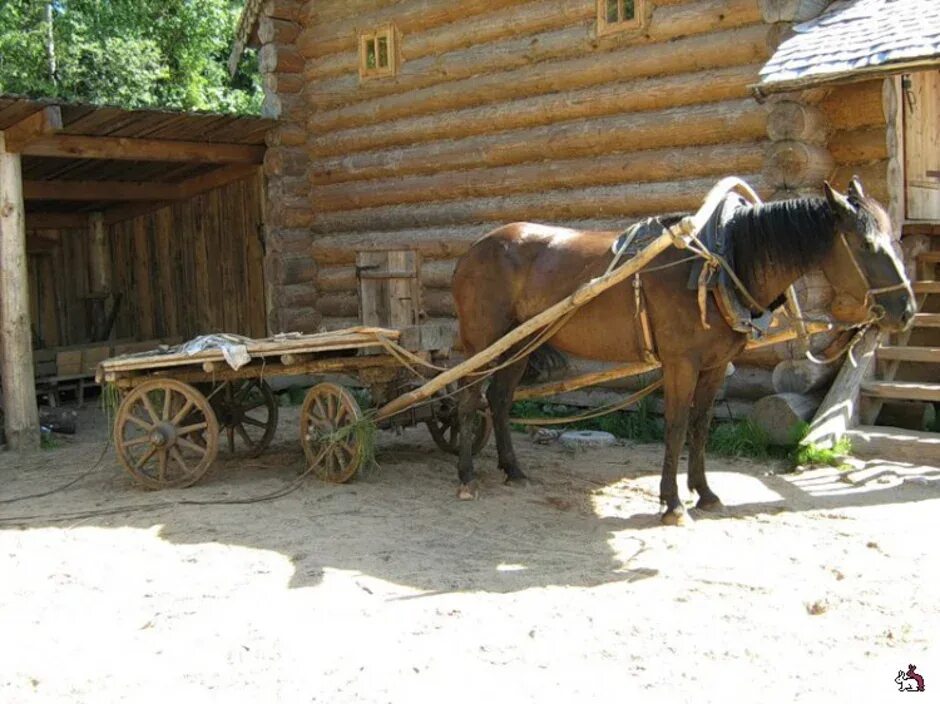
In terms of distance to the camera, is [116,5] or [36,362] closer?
[36,362]

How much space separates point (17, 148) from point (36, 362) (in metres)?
4.15

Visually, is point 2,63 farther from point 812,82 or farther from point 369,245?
point 812,82

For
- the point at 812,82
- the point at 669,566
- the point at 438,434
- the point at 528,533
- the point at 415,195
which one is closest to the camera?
the point at 669,566

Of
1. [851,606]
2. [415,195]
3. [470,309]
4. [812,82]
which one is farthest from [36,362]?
[851,606]

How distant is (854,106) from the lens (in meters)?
8.51

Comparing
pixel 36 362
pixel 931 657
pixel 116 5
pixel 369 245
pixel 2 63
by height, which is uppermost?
pixel 116 5

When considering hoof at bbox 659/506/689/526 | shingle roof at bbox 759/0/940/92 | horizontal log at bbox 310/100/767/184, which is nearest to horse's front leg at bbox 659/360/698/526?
hoof at bbox 659/506/689/526

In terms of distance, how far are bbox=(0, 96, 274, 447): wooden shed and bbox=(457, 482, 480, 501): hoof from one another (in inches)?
204

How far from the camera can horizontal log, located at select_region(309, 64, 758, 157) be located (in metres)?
9.21

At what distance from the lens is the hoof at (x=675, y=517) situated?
20.8 feet

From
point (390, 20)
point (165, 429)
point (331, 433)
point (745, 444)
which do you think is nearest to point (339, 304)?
point (390, 20)

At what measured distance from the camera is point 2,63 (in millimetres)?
21547

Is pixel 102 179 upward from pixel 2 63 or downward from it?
downward

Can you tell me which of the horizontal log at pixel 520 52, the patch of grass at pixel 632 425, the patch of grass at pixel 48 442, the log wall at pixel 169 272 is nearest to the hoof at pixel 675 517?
the patch of grass at pixel 632 425
